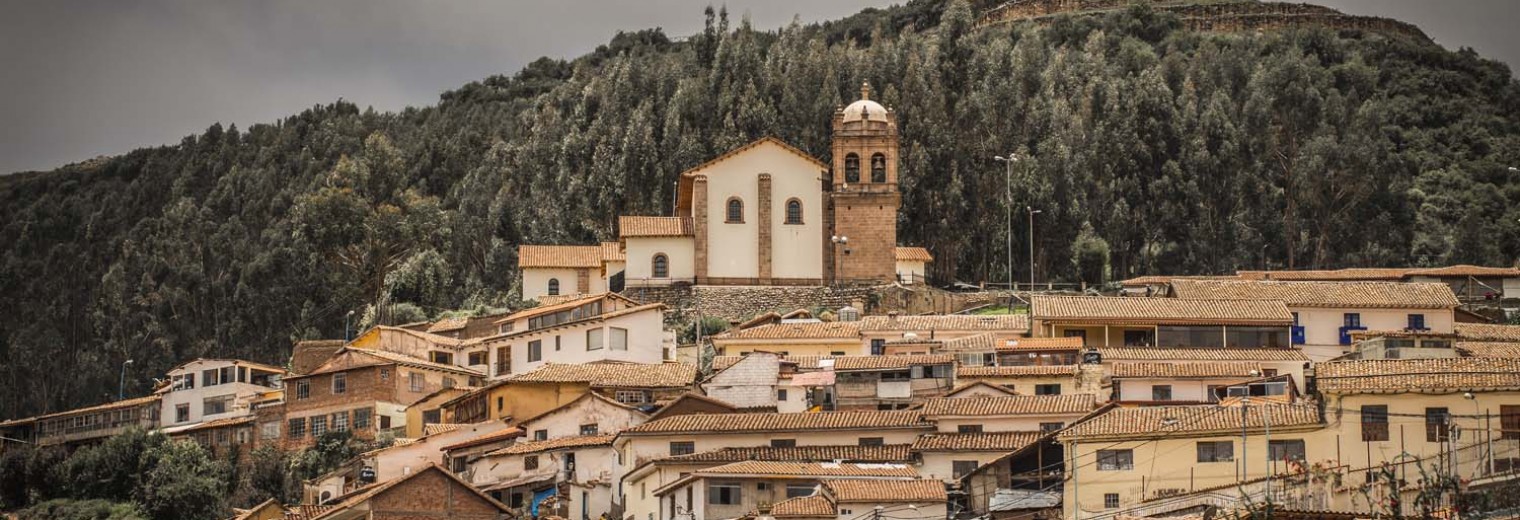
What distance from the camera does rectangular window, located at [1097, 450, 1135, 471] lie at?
156ft

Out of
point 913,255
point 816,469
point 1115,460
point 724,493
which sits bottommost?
point 724,493

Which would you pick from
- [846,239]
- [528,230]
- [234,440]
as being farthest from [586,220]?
[234,440]

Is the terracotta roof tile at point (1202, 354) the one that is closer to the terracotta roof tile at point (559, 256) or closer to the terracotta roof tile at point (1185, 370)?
the terracotta roof tile at point (1185, 370)

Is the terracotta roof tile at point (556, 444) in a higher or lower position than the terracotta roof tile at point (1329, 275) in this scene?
lower

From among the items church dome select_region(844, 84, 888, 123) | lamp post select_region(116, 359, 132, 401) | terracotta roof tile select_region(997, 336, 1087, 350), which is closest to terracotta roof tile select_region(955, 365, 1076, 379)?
terracotta roof tile select_region(997, 336, 1087, 350)

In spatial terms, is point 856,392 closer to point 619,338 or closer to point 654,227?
point 619,338

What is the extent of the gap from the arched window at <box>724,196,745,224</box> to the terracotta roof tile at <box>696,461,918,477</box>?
29.1 metres

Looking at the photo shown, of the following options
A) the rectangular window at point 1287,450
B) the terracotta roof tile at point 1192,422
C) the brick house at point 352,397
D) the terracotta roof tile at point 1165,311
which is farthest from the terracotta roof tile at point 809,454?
the brick house at point 352,397

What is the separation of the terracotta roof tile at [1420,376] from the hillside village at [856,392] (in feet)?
0.36

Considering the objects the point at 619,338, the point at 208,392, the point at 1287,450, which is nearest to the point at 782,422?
the point at 1287,450

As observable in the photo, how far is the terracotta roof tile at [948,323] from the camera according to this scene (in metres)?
67.3

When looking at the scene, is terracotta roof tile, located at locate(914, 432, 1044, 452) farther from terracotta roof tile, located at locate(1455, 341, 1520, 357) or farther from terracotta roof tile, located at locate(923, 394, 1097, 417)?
terracotta roof tile, located at locate(1455, 341, 1520, 357)

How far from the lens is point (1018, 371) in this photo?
191ft

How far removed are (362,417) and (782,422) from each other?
1662 centimetres
